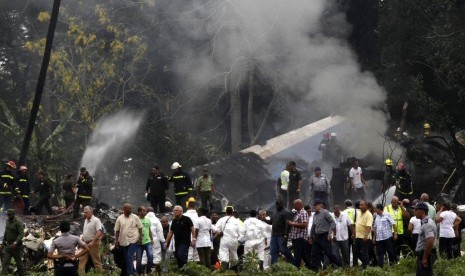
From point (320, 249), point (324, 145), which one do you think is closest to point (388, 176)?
point (324, 145)

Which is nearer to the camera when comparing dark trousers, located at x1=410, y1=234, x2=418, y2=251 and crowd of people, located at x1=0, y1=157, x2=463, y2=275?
crowd of people, located at x1=0, y1=157, x2=463, y2=275

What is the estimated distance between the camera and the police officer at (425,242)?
47.1ft

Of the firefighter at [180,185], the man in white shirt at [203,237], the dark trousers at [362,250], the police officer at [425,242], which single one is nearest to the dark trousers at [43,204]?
the firefighter at [180,185]

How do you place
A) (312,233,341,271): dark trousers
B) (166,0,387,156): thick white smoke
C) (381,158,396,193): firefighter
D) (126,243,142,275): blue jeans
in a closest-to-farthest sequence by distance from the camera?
1. (126,243,142,275): blue jeans
2. (312,233,341,271): dark trousers
3. (381,158,396,193): firefighter
4. (166,0,387,156): thick white smoke

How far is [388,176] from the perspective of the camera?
2805cm

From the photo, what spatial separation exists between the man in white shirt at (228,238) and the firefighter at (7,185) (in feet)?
23.8

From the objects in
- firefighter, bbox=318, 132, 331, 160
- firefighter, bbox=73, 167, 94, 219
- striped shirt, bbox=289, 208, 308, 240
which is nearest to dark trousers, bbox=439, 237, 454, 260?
striped shirt, bbox=289, 208, 308, 240

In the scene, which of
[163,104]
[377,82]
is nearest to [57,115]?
[163,104]

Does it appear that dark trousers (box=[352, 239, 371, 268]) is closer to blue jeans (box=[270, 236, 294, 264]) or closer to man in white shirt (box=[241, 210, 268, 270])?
blue jeans (box=[270, 236, 294, 264])

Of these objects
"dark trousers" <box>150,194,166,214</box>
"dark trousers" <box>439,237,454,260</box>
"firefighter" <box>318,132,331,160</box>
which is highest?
"firefighter" <box>318,132,331,160</box>

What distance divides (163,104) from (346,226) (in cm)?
1827

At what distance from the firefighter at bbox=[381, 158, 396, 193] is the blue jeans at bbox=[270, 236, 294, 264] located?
765 centimetres

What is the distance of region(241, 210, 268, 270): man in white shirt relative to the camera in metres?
20.2

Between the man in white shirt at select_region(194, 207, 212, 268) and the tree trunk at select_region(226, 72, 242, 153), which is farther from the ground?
the tree trunk at select_region(226, 72, 242, 153)
